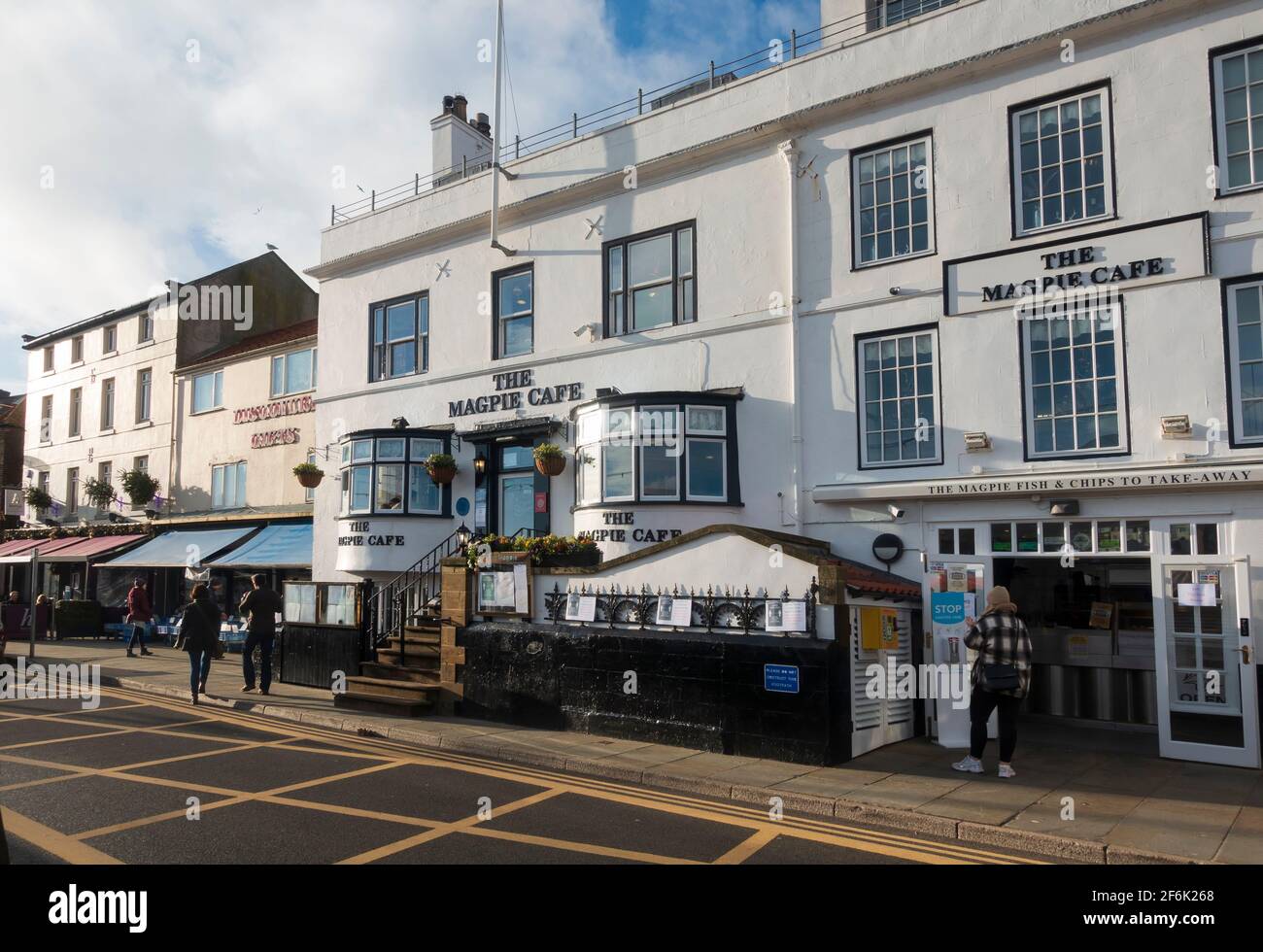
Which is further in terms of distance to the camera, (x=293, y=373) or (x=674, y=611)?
(x=293, y=373)

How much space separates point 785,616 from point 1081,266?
5.65 metres

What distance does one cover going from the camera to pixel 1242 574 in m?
9.24

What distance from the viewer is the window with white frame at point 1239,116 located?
995 cm

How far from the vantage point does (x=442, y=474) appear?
54.1ft

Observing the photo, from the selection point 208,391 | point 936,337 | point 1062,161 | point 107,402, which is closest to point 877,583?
point 936,337

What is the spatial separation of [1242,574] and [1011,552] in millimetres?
2374

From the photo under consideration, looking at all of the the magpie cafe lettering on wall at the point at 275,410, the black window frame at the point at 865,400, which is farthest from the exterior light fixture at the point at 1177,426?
the the magpie cafe lettering on wall at the point at 275,410

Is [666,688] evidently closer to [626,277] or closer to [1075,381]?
[1075,381]

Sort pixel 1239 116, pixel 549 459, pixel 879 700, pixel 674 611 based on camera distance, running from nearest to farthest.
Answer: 1. pixel 1239 116
2. pixel 879 700
3. pixel 674 611
4. pixel 549 459

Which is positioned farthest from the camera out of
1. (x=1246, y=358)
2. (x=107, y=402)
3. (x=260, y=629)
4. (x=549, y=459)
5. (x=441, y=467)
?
(x=107, y=402)

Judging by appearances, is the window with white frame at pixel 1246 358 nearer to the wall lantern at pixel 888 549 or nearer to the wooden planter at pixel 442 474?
the wall lantern at pixel 888 549

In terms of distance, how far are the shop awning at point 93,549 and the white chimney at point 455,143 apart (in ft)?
49.6

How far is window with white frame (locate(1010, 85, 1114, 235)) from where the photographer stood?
1084cm

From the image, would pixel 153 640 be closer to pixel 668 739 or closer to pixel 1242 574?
pixel 668 739
